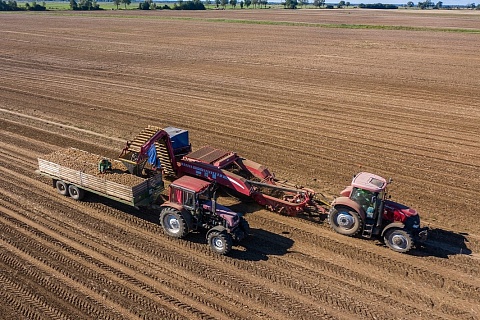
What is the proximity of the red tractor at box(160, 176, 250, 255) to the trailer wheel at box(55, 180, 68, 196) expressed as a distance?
14.2 ft

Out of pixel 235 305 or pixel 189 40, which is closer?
pixel 235 305

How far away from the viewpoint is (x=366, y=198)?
11.1 m

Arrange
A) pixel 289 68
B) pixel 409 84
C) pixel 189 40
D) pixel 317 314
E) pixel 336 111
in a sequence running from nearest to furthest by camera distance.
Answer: pixel 317 314
pixel 336 111
pixel 409 84
pixel 289 68
pixel 189 40

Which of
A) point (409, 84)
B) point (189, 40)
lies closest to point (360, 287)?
point (409, 84)

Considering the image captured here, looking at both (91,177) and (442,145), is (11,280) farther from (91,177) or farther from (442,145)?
(442,145)

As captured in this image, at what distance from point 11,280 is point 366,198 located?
31.4 feet

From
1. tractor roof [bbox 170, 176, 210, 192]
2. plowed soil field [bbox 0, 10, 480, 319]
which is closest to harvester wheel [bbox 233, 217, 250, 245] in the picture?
plowed soil field [bbox 0, 10, 480, 319]

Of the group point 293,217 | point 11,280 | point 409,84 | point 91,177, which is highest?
point 409,84

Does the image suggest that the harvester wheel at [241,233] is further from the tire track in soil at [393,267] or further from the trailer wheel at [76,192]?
the trailer wheel at [76,192]

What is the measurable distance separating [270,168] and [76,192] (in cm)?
737

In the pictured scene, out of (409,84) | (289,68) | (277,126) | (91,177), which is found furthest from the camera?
(289,68)

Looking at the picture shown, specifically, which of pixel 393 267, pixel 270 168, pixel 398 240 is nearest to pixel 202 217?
pixel 393 267

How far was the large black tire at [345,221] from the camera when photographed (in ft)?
37.2

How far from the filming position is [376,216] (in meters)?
11.1
